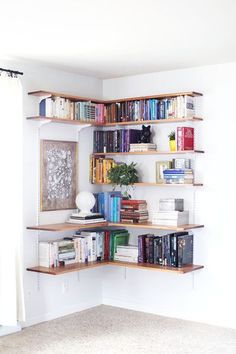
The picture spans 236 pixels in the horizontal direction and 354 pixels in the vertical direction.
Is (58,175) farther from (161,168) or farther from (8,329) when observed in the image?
(8,329)

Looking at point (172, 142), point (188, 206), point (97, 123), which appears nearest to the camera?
point (172, 142)

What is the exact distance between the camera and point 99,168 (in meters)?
5.88

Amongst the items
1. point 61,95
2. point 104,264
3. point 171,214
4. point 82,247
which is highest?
point 61,95

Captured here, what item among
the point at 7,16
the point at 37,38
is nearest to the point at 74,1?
the point at 7,16

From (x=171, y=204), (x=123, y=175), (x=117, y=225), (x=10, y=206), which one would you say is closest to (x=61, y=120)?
(x=123, y=175)

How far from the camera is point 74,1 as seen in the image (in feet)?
10.8

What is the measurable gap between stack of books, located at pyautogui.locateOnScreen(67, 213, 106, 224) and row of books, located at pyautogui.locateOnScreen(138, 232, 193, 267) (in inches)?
19.1

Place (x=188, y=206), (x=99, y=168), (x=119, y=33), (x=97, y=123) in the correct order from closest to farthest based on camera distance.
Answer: (x=119, y=33), (x=188, y=206), (x=97, y=123), (x=99, y=168)

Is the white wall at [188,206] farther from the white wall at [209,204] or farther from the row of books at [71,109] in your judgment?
the row of books at [71,109]

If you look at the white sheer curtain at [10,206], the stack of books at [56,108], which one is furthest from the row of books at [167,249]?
the stack of books at [56,108]

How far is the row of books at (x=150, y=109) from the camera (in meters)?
5.25

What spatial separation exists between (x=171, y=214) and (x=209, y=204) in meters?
0.39

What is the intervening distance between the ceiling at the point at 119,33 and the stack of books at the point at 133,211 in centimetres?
136

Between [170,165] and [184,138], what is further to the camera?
[170,165]
